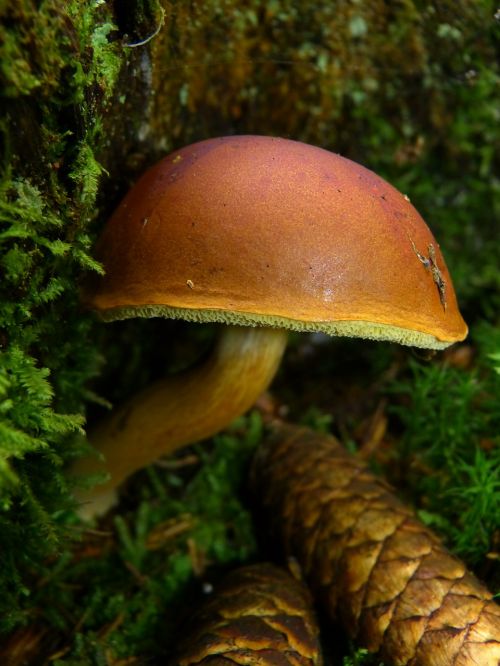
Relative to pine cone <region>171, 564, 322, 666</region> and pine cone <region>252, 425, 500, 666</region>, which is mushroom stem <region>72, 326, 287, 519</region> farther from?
pine cone <region>171, 564, 322, 666</region>

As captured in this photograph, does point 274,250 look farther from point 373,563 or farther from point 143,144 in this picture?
point 373,563

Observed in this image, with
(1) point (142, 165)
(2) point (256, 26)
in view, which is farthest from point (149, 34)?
(2) point (256, 26)

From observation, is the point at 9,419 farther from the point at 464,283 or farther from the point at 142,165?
the point at 464,283

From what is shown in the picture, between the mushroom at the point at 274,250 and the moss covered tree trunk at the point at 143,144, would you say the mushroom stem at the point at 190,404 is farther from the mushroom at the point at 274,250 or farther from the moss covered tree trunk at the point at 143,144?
the mushroom at the point at 274,250

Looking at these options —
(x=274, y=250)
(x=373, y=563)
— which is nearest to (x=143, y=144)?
(x=274, y=250)

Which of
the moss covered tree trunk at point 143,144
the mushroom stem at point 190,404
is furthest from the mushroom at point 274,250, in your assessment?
the mushroom stem at point 190,404

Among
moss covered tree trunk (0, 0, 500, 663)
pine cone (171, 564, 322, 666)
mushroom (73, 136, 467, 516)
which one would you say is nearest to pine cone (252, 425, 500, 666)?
pine cone (171, 564, 322, 666)
